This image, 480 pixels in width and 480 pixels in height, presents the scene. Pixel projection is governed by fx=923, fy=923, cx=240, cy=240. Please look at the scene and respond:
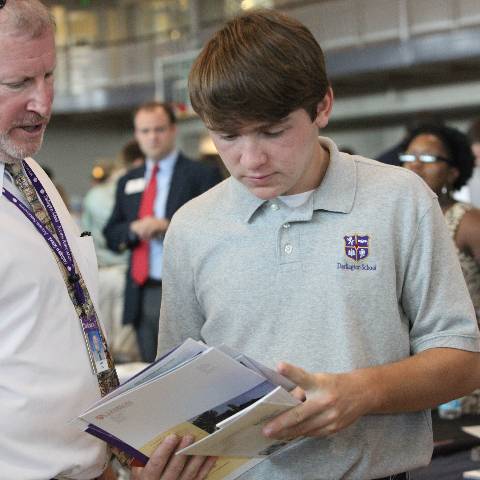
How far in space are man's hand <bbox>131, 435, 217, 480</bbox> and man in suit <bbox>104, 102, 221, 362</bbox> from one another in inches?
141

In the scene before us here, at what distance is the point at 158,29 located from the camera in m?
20.6

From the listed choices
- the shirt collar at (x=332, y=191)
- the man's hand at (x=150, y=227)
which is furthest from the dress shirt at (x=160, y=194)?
the shirt collar at (x=332, y=191)

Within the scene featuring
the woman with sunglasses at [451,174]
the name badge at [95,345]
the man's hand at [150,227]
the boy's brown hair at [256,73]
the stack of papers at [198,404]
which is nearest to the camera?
the stack of papers at [198,404]

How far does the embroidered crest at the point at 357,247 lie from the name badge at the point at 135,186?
13.2 ft

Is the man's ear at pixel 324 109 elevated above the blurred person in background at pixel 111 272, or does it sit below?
above

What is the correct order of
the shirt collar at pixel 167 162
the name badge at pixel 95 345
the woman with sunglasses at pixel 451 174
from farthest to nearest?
the shirt collar at pixel 167 162
the woman with sunglasses at pixel 451 174
the name badge at pixel 95 345

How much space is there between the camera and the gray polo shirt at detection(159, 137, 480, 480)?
1.66 meters

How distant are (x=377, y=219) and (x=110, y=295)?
6.14m

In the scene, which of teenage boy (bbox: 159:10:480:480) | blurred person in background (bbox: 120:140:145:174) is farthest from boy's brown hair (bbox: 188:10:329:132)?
blurred person in background (bbox: 120:140:145:174)

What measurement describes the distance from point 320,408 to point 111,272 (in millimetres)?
6359

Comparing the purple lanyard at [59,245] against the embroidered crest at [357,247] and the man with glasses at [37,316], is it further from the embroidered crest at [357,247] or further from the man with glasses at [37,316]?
the embroidered crest at [357,247]

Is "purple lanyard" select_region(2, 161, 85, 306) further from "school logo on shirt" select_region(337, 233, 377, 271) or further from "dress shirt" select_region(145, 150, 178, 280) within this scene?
"dress shirt" select_region(145, 150, 178, 280)

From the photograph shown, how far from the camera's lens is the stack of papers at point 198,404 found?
4.69 ft

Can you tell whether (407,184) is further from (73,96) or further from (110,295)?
(73,96)
